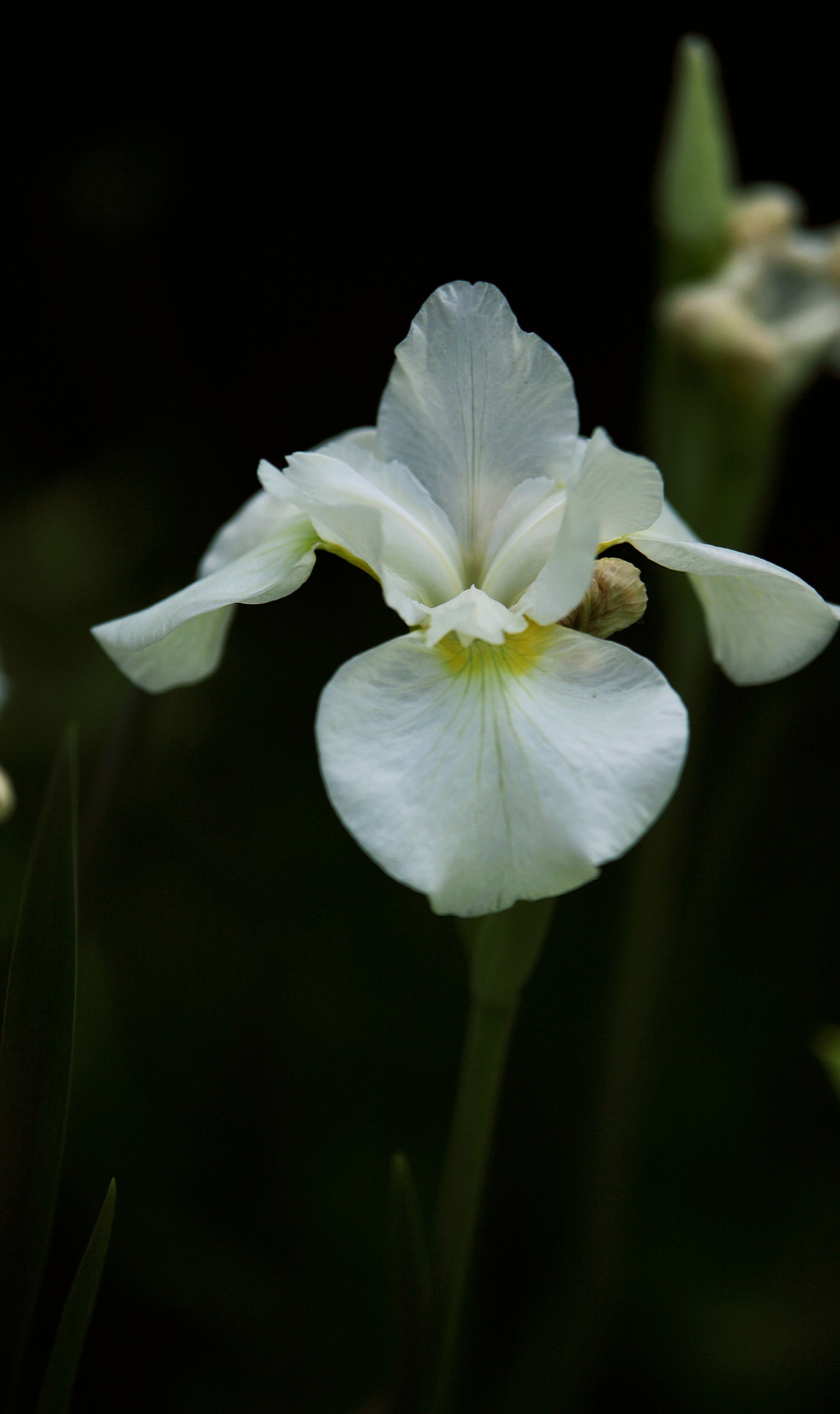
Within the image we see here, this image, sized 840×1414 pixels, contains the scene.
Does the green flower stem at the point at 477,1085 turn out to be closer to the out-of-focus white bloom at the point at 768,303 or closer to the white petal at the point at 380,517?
the white petal at the point at 380,517

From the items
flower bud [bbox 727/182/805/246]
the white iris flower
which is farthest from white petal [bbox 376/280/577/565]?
flower bud [bbox 727/182/805/246]

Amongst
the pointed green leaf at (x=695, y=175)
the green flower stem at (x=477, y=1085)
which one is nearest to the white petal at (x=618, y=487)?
the green flower stem at (x=477, y=1085)

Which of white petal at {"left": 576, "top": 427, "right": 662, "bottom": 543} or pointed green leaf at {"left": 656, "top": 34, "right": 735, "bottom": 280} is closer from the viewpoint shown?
white petal at {"left": 576, "top": 427, "right": 662, "bottom": 543}

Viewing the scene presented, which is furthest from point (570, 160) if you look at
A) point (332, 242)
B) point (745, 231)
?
point (745, 231)

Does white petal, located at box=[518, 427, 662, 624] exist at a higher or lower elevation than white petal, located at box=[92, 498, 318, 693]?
higher

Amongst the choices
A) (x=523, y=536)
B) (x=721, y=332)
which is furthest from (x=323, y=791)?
(x=523, y=536)

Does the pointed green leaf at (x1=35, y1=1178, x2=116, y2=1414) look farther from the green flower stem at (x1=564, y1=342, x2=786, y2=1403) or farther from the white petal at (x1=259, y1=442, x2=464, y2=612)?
the green flower stem at (x1=564, y1=342, x2=786, y2=1403)
